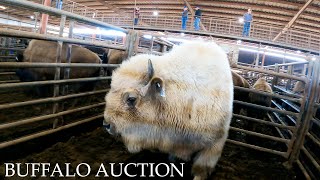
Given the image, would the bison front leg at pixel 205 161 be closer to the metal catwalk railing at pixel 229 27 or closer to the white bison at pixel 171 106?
the white bison at pixel 171 106

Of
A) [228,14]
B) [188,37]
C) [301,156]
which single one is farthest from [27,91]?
[228,14]

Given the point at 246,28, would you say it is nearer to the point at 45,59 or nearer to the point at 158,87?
the point at 45,59

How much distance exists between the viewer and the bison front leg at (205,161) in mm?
3258

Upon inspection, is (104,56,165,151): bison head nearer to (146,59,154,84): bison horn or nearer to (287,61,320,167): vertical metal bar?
(146,59,154,84): bison horn

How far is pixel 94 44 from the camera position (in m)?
4.31

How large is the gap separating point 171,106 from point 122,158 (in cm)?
136

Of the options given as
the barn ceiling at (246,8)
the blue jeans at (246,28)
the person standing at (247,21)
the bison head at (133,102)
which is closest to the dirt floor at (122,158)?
the bison head at (133,102)

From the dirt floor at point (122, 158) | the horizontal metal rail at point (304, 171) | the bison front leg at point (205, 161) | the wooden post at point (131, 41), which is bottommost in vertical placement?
the dirt floor at point (122, 158)

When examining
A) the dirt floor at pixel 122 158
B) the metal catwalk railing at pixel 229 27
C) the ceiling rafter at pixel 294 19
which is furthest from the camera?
the metal catwalk railing at pixel 229 27

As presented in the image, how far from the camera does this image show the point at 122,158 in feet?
12.4

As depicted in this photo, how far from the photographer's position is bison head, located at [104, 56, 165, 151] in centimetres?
289

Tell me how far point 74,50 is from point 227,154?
13.0ft

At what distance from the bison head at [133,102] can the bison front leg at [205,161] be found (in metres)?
0.84

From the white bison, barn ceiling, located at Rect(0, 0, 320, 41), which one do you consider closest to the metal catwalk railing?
barn ceiling, located at Rect(0, 0, 320, 41)
